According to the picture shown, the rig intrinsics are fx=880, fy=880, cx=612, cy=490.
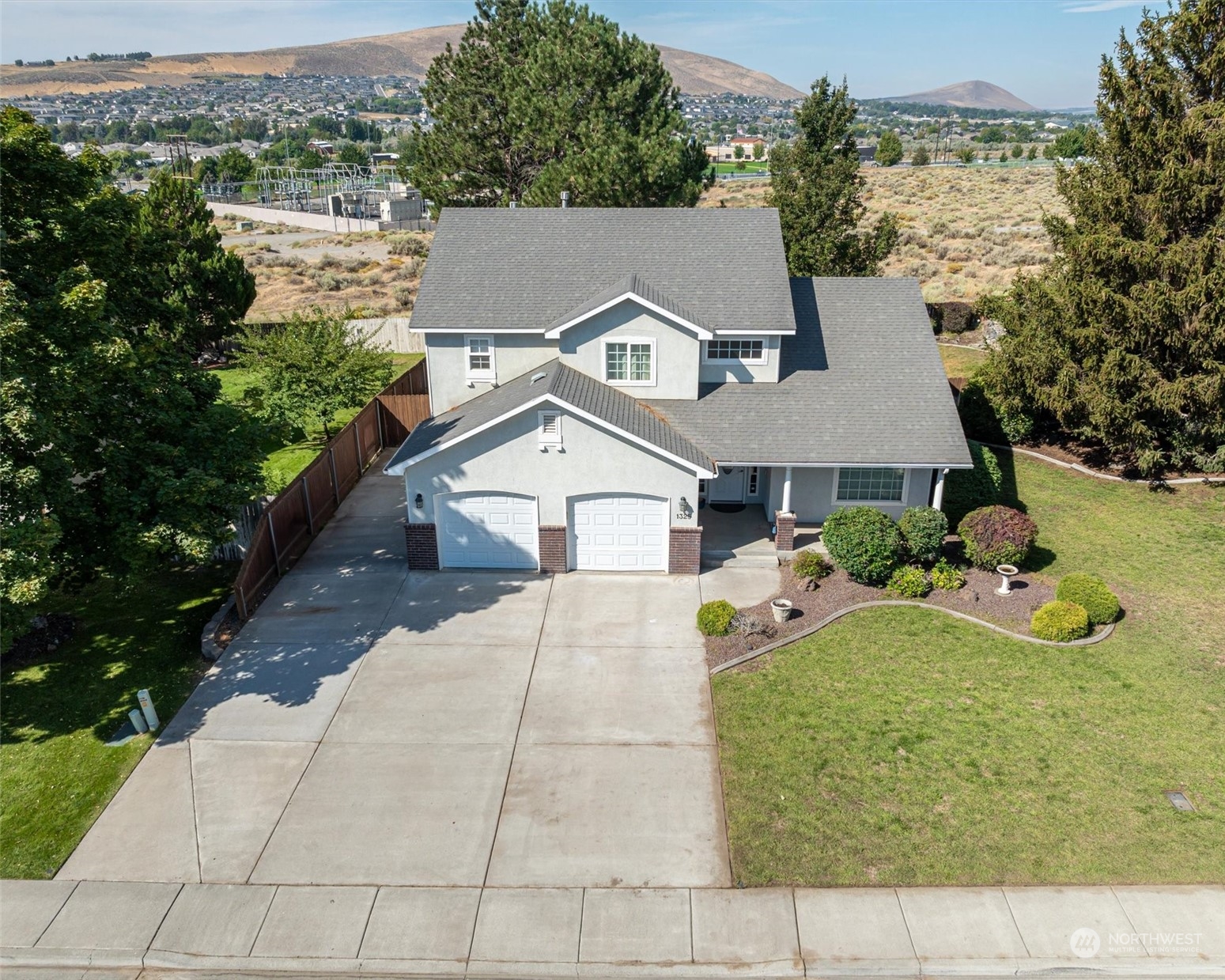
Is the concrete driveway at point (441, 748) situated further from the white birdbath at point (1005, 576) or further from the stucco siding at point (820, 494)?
the white birdbath at point (1005, 576)

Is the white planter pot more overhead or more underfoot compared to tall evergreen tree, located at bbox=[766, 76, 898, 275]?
more underfoot

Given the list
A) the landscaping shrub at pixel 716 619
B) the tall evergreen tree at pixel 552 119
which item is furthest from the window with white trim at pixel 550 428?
the tall evergreen tree at pixel 552 119

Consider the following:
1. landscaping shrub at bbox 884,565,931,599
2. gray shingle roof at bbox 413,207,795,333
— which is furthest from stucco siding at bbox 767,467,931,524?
gray shingle roof at bbox 413,207,795,333

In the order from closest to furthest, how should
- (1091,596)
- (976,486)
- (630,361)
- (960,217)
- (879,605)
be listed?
(1091,596) → (879,605) → (630,361) → (976,486) → (960,217)

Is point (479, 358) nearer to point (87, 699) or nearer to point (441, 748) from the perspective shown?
point (441, 748)

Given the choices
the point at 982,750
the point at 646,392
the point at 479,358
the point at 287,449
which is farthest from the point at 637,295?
the point at 287,449

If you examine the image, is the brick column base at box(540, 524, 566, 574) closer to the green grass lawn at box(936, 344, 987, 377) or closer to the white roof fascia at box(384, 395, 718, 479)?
the white roof fascia at box(384, 395, 718, 479)
